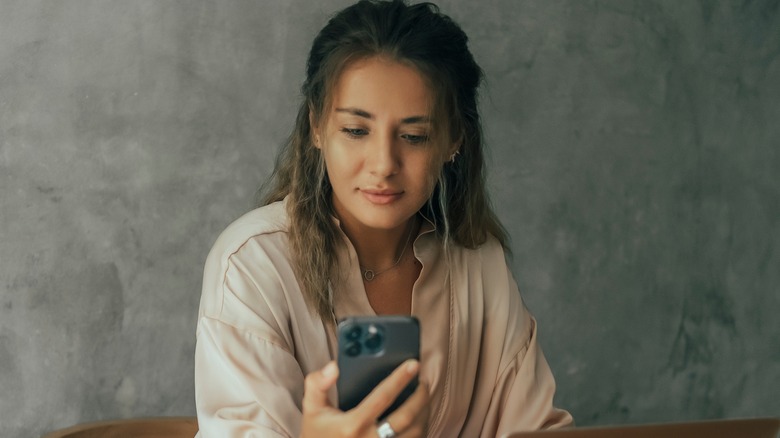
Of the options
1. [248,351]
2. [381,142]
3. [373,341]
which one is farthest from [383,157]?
[373,341]

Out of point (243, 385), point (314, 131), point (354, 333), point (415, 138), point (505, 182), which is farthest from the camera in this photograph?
point (505, 182)

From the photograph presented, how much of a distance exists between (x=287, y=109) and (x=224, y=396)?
0.93 meters

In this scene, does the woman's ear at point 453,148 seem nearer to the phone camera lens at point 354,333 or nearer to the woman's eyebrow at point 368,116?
the woman's eyebrow at point 368,116

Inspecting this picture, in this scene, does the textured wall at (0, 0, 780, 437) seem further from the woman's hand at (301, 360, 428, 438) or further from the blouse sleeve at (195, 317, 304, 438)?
the woman's hand at (301, 360, 428, 438)

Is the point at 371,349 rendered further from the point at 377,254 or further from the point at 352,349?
the point at 377,254

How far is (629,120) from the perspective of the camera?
8.17 ft

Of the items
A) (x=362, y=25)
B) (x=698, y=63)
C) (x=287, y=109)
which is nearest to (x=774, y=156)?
(x=698, y=63)

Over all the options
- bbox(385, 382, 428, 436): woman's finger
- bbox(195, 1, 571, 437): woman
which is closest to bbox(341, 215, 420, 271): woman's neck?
bbox(195, 1, 571, 437): woman

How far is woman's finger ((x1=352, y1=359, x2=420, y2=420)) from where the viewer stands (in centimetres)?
107

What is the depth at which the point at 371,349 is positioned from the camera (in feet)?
3.57

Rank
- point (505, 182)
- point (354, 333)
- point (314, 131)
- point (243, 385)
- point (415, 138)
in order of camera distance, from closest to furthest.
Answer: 1. point (354, 333)
2. point (243, 385)
3. point (415, 138)
4. point (314, 131)
5. point (505, 182)

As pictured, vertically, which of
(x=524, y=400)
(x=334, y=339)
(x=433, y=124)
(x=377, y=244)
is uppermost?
(x=433, y=124)

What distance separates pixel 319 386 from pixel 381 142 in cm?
50

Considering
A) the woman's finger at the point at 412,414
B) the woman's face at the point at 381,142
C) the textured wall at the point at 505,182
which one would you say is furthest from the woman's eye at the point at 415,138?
Result: the textured wall at the point at 505,182
